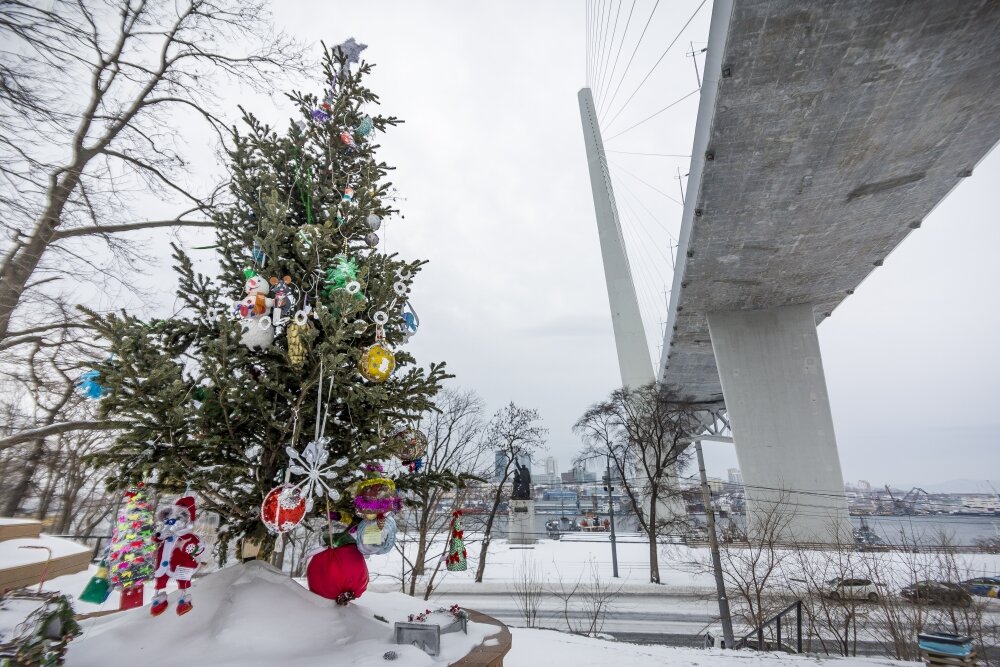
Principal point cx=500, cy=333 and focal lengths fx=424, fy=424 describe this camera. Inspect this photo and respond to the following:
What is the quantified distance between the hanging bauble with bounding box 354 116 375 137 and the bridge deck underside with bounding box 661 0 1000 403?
665 centimetres

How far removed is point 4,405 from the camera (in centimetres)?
749

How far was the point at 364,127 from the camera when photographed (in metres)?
4.58

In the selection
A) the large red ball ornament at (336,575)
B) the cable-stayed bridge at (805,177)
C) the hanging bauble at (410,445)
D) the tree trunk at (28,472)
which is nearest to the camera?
the large red ball ornament at (336,575)

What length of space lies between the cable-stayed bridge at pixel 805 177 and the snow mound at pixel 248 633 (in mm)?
9893

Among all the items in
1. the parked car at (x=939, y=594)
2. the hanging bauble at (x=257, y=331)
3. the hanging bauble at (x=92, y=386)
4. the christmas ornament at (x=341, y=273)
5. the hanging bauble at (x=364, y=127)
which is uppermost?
the hanging bauble at (x=364, y=127)

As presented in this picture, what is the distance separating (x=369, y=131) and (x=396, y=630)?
4670mm

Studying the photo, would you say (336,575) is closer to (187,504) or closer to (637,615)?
(187,504)

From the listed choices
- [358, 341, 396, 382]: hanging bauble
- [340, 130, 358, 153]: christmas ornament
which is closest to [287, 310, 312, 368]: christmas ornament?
[358, 341, 396, 382]: hanging bauble

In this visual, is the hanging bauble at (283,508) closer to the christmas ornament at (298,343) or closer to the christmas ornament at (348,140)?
the christmas ornament at (298,343)

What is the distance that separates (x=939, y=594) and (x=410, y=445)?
438 inches

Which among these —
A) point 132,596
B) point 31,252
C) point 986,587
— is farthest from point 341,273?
point 986,587

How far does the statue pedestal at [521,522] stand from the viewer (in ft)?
81.9

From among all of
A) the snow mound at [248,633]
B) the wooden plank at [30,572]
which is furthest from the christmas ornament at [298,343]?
the wooden plank at [30,572]

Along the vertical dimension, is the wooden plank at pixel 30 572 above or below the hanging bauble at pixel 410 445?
below
